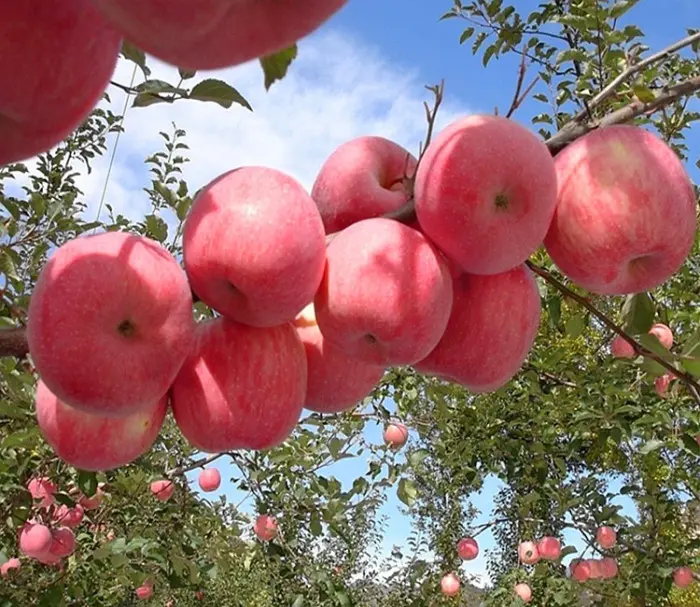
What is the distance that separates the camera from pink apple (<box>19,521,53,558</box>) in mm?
3092

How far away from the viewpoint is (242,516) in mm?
4871

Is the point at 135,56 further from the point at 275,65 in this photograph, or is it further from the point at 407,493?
the point at 407,493

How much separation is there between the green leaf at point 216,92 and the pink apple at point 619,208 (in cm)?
53

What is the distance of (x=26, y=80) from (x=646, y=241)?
2.55 ft

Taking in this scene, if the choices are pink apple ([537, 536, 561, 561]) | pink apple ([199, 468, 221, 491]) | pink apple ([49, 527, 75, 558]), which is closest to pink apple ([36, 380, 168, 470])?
pink apple ([49, 527, 75, 558])

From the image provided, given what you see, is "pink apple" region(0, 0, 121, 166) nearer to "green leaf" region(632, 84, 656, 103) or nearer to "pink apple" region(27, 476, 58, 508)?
"green leaf" region(632, 84, 656, 103)

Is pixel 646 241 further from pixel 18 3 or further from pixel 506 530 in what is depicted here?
pixel 506 530

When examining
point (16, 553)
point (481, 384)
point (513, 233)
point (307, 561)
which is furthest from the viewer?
point (307, 561)

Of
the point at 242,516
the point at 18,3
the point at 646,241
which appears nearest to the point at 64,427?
the point at 18,3

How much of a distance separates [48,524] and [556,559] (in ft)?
11.9

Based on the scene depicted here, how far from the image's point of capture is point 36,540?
3.10 m

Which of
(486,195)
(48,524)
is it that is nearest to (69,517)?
(48,524)

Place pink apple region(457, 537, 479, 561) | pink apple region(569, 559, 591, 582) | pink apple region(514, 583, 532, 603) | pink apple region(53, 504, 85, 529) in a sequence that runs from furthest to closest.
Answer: pink apple region(457, 537, 479, 561) < pink apple region(514, 583, 532, 603) < pink apple region(569, 559, 591, 582) < pink apple region(53, 504, 85, 529)

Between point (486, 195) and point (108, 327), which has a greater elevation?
point (486, 195)
